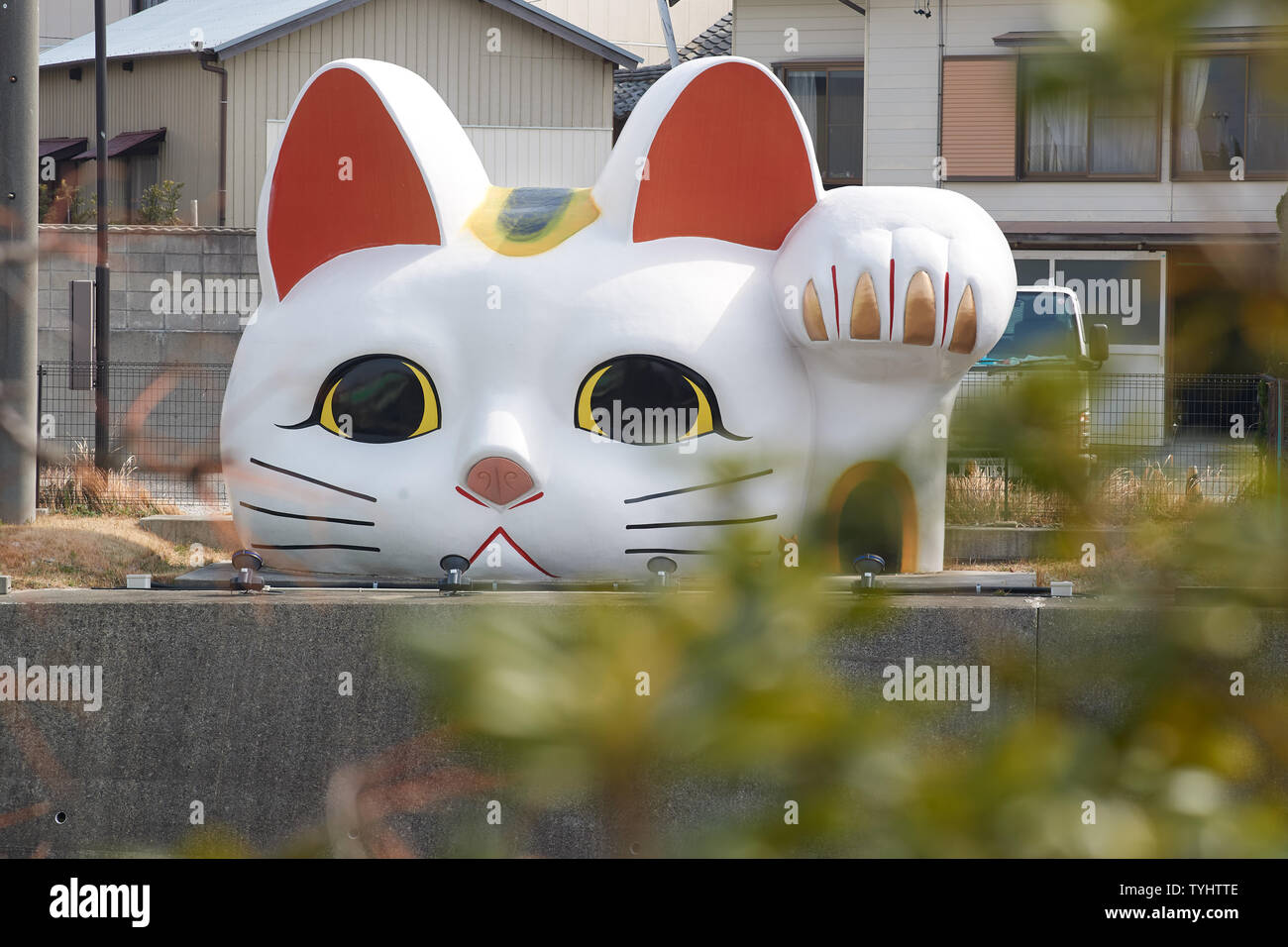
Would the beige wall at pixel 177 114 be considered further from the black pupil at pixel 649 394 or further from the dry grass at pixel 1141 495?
the dry grass at pixel 1141 495

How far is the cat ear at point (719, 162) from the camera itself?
5719mm

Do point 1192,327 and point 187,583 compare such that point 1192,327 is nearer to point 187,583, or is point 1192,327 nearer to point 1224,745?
point 1224,745

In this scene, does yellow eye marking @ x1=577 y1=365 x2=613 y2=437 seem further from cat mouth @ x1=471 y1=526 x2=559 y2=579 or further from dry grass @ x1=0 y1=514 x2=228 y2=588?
dry grass @ x1=0 y1=514 x2=228 y2=588

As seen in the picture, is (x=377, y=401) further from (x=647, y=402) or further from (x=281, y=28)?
(x=281, y=28)

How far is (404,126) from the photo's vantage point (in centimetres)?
588

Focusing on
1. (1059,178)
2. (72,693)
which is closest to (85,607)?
(72,693)

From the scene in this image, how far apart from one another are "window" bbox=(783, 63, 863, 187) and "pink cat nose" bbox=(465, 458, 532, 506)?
50.7 ft

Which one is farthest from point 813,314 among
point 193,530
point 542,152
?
point 542,152

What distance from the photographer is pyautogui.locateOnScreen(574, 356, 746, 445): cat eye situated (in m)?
5.48

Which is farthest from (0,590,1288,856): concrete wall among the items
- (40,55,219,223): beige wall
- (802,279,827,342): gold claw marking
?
(40,55,219,223): beige wall

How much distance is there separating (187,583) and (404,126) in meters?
2.04

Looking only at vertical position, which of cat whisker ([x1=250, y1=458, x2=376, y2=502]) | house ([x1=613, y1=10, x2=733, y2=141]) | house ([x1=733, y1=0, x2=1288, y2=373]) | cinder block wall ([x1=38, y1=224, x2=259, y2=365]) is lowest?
cat whisker ([x1=250, y1=458, x2=376, y2=502])

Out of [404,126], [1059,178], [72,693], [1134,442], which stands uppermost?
[1059,178]

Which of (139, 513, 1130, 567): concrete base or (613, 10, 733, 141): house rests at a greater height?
(613, 10, 733, 141): house
